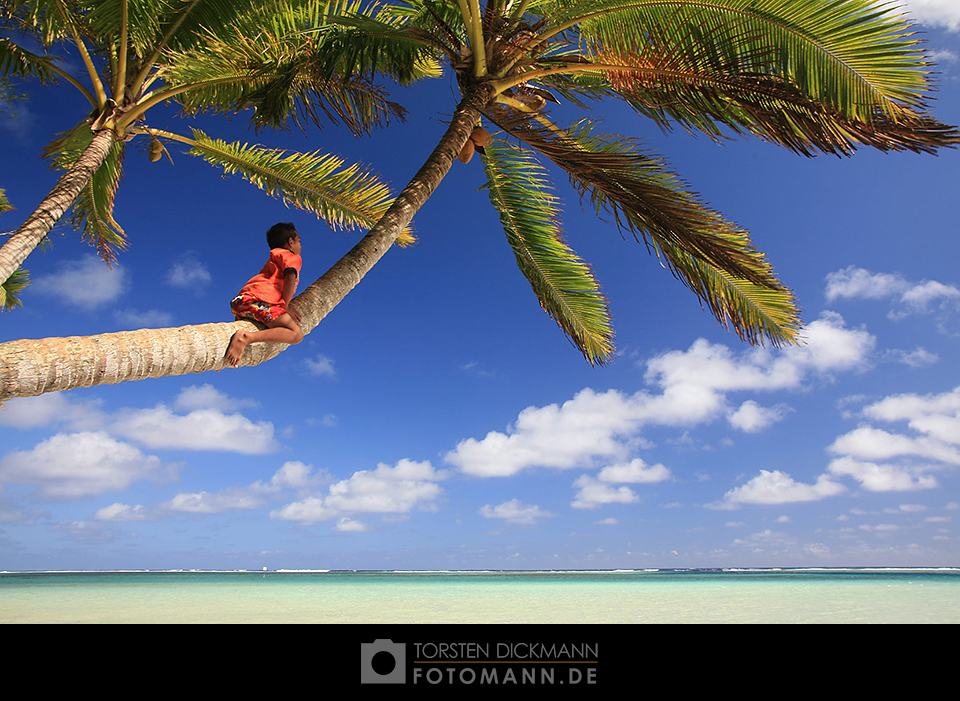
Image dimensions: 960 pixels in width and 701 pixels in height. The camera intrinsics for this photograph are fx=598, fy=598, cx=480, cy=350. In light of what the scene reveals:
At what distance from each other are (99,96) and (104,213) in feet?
6.79

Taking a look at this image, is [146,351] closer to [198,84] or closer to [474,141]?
[474,141]

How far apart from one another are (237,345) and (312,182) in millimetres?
5127

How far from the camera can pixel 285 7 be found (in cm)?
624

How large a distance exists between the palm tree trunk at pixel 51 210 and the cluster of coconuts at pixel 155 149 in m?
0.58

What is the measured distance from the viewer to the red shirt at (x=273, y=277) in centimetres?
368

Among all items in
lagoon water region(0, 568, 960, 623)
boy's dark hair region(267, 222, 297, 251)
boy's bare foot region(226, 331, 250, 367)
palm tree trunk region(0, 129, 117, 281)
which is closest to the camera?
boy's bare foot region(226, 331, 250, 367)

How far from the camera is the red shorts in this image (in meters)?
3.62

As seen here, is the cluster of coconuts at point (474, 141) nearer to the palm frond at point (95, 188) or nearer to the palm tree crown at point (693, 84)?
the palm tree crown at point (693, 84)

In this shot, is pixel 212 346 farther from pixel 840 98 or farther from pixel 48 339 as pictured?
pixel 840 98

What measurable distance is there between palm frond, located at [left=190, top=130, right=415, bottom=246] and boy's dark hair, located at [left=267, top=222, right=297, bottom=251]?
3.83 meters

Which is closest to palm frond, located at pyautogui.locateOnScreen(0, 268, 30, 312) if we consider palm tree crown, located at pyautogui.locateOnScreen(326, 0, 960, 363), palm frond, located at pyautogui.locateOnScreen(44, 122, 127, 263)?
palm frond, located at pyautogui.locateOnScreen(44, 122, 127, 263)

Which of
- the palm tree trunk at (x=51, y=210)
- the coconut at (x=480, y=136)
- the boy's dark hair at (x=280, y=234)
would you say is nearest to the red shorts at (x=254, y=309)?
the boy's dark hair at (x=280, y=234)

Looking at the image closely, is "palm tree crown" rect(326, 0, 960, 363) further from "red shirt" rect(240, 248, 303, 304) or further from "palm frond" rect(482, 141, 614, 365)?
"red shirt" rect(240, 248, 303, 304)
